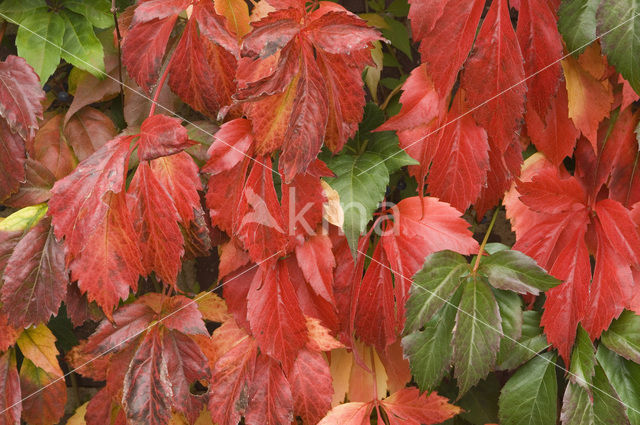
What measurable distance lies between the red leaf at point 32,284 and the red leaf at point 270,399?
0.24m

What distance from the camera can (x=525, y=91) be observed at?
57 cm

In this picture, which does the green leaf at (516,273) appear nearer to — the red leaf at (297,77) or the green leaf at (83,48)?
the red leaf at (297,77)

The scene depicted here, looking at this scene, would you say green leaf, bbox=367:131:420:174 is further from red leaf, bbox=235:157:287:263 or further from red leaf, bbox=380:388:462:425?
red leaf, bbox=380:388:462:425

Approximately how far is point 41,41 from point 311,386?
1.67 feet

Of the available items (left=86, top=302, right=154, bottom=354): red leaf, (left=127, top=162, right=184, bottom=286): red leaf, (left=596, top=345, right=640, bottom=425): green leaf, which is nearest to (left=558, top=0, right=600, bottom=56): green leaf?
(left=596, top=345, right=640, bottom=425): green leaf

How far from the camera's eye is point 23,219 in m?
0.68

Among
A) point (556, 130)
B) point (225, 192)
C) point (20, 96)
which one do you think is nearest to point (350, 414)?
point (225, 192)

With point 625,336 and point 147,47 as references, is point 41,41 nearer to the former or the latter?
point 147,47

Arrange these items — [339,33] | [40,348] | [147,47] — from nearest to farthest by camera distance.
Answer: [339,33]
[147,47]
[40,348]

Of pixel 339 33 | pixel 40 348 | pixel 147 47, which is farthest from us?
pixel 40 348

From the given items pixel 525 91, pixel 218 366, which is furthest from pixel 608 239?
pixel 218 366

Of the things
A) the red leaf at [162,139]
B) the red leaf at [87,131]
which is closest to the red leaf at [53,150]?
the red leaf at [87,131]

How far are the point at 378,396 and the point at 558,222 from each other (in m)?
0.28

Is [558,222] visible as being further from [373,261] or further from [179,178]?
[179,178]
